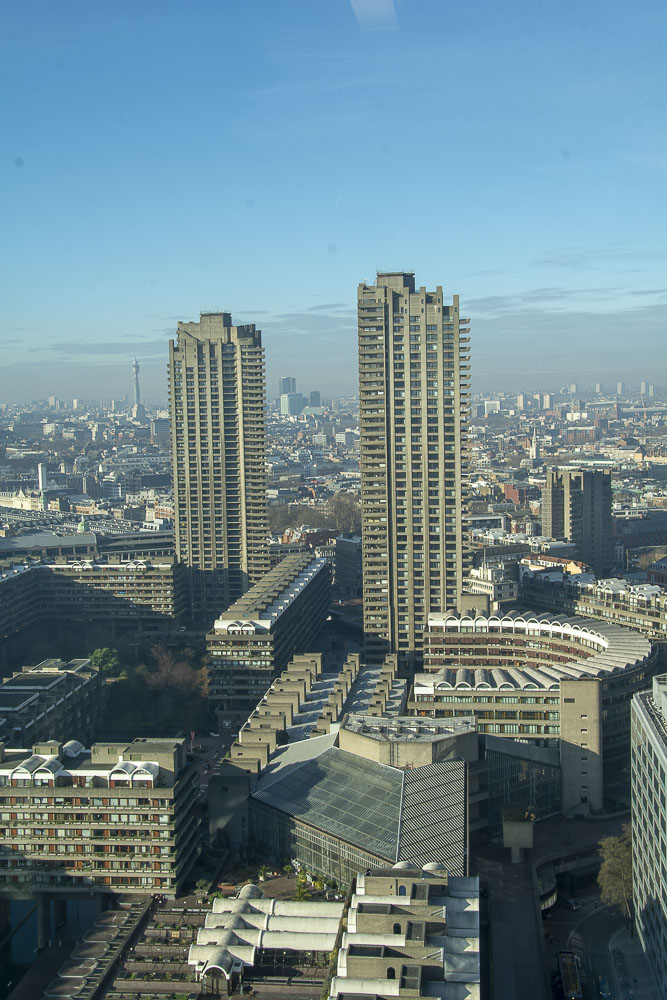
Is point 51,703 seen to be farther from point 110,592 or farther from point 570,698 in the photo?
point 110,592

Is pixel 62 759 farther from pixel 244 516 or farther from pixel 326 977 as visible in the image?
pixel 244 516

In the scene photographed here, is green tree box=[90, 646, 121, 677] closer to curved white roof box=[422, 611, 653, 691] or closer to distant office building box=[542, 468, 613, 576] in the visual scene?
curved white roof box=[422, 611, 653, 691]

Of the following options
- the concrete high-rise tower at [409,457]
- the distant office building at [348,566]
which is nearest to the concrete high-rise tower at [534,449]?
the distant office building at [348,566]

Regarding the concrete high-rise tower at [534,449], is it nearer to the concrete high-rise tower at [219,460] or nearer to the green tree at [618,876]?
the concrete high-rise tower at [219,460]

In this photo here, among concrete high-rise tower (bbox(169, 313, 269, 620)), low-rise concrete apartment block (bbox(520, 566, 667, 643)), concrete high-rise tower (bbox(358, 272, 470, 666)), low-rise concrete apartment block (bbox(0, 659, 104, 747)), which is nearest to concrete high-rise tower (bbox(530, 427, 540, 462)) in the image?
concrete high-rise tower (bbox(169, 313, 269, 620))

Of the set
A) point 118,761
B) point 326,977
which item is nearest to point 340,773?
point 118,761

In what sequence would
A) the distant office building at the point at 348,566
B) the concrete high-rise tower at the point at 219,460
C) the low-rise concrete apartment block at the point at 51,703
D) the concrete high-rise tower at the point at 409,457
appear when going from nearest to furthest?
1. the low-rise concrete apartment block at the point at 51,703
2. the concrete high-rise tower at the point at 409,457
3. the concrete high-rise tower at the point at 219,460
4. the distant office building at the point at 348,566

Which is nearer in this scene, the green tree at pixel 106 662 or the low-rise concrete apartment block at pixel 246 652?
the low-rise concrete apartment block at pixel 246 652
